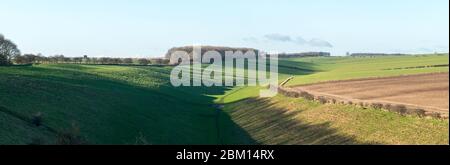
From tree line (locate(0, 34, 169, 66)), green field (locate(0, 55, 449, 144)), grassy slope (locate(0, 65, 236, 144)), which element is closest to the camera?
grassy slope (locate(0, 65, 236, 144))

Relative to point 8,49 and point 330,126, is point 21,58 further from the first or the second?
point 330,126

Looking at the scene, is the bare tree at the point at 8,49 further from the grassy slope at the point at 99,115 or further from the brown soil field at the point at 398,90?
the brown soil field at the point at 398,90

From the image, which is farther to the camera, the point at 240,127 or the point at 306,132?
the point at 240,127

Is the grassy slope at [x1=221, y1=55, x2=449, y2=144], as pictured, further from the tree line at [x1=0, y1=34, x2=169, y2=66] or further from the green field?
the tree line at [x1=0, y1=34, x2=169, y2=66]

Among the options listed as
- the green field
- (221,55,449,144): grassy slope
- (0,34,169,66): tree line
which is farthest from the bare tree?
(221,55,449,144): grassy slope

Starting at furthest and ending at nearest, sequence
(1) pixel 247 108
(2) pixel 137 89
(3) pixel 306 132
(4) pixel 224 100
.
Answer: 1. (4) pixel 224 100
2. (2) pixel 137 89
3. (1) pixel 247 108
4. (3) pixel 306 132
